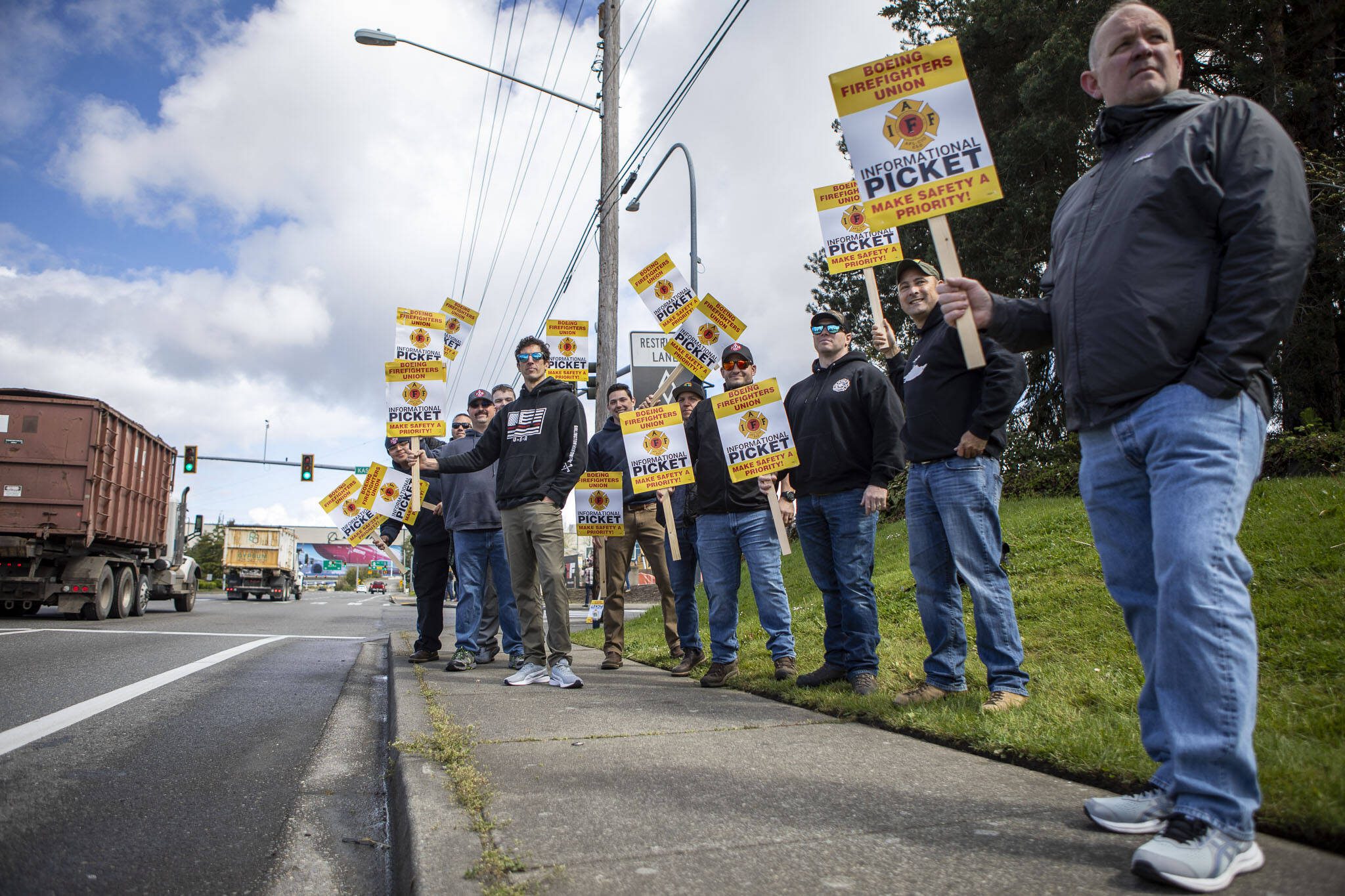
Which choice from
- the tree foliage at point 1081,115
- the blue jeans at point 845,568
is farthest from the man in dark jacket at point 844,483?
the tree foliage at point 1081,115

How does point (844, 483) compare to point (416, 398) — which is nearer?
point (844, 483)

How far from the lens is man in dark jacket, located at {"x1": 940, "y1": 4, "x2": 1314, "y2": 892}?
2029 millimetres

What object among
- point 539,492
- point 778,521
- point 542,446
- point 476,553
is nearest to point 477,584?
point 476,553

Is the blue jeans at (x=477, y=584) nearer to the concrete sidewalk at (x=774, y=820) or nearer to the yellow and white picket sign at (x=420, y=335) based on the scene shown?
the yellow and white picket sign at (x=420, y=335)

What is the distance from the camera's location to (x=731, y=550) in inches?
230

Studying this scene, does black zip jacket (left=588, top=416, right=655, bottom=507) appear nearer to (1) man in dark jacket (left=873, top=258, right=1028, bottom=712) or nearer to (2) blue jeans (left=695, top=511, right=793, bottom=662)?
(2) blue jeans (left=695, top=511, right=793, bottom=662)

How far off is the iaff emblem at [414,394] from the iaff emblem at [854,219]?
4.08 m

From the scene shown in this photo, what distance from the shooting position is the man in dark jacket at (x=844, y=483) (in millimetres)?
4918

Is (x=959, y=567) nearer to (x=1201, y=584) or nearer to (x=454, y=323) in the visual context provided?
(x=1201, y=584)

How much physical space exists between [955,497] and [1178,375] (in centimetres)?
188

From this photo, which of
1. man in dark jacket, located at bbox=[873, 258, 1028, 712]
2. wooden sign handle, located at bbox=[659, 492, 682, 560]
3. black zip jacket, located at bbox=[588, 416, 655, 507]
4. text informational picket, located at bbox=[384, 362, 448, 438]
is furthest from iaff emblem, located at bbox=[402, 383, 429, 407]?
man in dark jacket, located at bbox=[873, 258, 1028, 712]

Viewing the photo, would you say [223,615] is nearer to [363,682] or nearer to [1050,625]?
[363,682]

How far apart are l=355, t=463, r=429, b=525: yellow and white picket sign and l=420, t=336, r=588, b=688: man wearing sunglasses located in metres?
2.50

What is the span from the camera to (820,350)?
17.8ft
